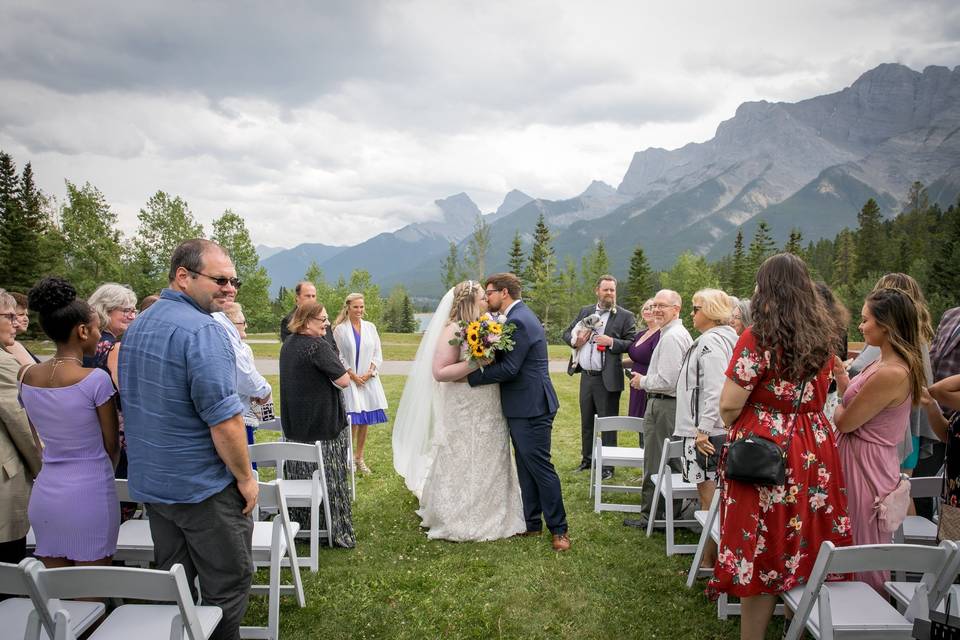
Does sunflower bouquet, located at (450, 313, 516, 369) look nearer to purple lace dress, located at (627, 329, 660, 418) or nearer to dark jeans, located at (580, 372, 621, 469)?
purple lace dress, located at (627, 329, 660, 418)

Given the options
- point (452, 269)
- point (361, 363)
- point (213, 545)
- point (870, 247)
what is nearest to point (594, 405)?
point (361, 363)

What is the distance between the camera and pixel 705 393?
4.85m

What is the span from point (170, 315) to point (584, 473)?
6.59 meters

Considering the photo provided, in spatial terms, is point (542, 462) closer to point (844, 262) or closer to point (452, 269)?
point (452, 269)

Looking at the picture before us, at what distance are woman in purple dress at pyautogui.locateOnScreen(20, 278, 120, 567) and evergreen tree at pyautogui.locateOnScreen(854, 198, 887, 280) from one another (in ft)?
290

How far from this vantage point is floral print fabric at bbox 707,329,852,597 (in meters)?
3.21

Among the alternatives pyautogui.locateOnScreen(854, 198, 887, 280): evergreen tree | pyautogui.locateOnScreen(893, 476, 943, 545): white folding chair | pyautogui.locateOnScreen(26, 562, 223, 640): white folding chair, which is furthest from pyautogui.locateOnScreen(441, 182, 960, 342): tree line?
pyautogui.locateOnScreen(26, 562, 223, 640): white folding chair

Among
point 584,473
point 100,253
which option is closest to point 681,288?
point 100,253

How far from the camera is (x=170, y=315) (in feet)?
9.14

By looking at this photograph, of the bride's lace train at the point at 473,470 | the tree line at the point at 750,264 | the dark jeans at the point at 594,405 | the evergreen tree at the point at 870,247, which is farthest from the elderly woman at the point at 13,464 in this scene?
the evergreen tree at the point at 870,247

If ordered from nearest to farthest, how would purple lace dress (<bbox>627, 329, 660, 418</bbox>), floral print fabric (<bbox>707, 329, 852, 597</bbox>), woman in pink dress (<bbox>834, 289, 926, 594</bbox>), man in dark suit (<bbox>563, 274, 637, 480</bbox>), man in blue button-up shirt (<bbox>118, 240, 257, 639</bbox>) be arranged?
1. man in blue button-up shirt (<bbox>118, 240, 257, 639</bbox>)
2. floral print fabric (<bbox>707, 329, 852, 597</bbox>)
3. woman in pink dress (<bbox>834, 289, 926, 594</bbox>)
4. purple lace dress (<bbox>627, 329, 660, 418</bbox>)
5. man in dark suit (<bbox>563, 274, 637, 480</bbox>)

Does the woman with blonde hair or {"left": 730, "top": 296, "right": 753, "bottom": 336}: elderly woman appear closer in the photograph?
{"left": 730, "top": 296, "right": 753, "bottom": 336}: elderly woman

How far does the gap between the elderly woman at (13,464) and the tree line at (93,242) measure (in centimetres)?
3549

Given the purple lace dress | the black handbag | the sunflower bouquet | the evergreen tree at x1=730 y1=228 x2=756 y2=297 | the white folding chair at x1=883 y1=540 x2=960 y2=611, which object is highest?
the evergreen tree at x1=730 y1=228 x2=756 y2=297
